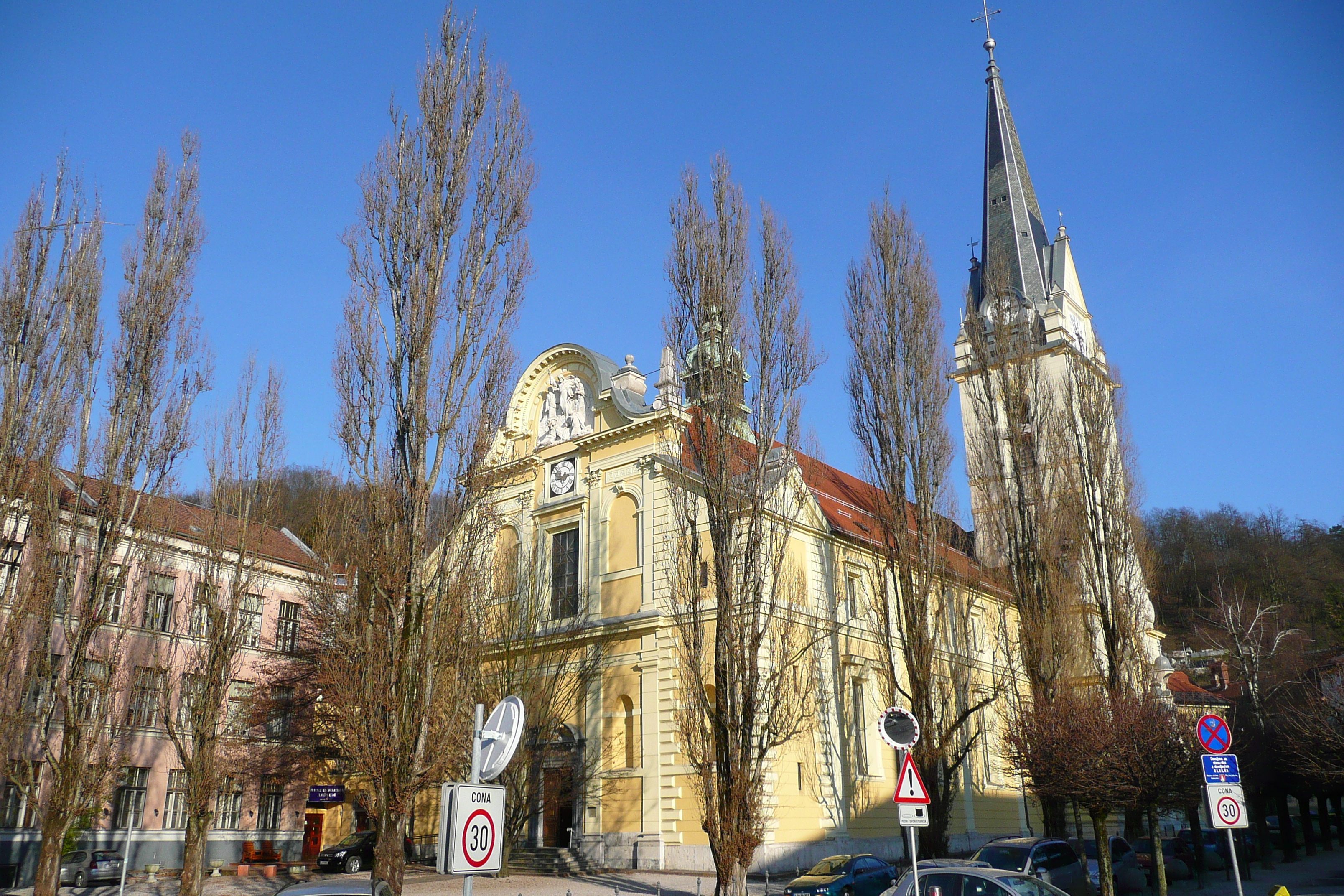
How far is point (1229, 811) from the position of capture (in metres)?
11.5

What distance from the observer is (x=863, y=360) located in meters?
26.7

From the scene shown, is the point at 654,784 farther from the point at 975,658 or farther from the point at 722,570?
the point at 975,658

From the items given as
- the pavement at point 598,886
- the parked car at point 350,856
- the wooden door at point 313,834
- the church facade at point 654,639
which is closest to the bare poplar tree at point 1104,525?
the church facade at point 654,639

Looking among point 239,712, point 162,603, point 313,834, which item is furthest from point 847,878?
point 162,603

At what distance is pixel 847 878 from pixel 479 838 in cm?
1397

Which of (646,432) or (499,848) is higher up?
(646,432)

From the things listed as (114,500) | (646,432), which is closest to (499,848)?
(114,500)

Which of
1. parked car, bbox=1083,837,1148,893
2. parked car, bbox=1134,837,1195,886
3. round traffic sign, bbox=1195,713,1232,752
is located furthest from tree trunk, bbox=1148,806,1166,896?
parked car, bbox=1134,837,1195,886

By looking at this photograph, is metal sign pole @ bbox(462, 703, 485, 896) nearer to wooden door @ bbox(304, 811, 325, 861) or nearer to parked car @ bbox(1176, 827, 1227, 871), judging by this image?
parked car @ bbox(1176, 827, 1227, 871)

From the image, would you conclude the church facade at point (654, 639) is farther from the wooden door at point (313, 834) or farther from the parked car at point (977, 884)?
the parked car at point (977, 884)

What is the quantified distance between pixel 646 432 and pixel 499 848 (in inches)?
899

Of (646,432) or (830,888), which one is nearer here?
(830,888)

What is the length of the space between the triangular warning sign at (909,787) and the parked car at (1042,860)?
9055 mm

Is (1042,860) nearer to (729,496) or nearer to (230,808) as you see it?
(729,496)
